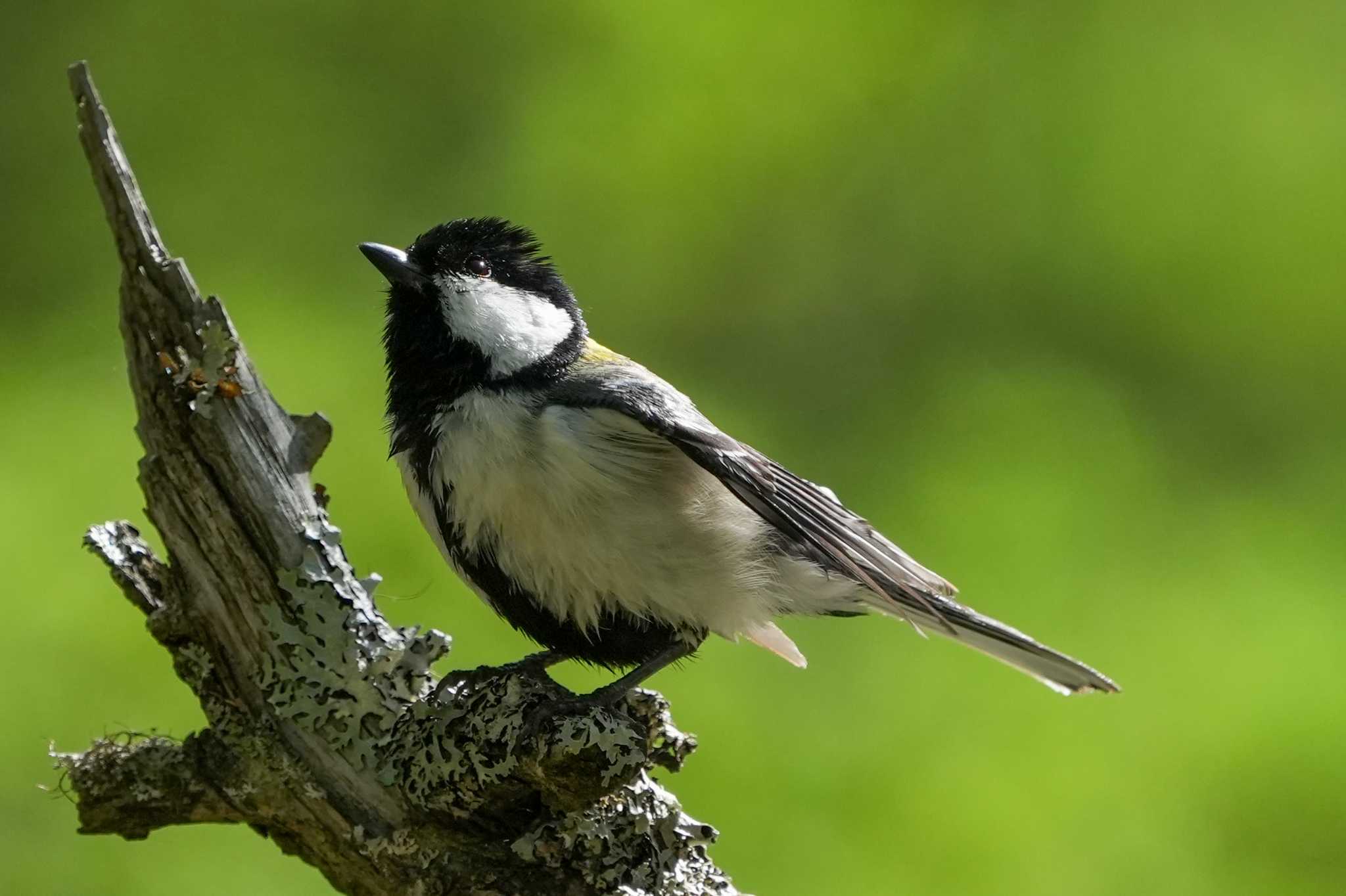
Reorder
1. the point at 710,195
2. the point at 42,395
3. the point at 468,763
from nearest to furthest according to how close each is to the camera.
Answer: the point at 468,763, the point at 42,395, the point at 710,195

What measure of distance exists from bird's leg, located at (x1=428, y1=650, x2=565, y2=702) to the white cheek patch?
0.29m

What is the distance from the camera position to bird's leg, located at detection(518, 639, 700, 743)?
3.44ft

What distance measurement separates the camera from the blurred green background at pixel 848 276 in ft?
6.71

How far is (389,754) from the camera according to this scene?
114 centimetres

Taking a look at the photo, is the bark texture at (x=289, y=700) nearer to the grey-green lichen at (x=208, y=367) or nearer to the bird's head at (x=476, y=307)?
the grey-green lichen at (x=208, y=367)

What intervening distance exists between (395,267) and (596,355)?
0.22m

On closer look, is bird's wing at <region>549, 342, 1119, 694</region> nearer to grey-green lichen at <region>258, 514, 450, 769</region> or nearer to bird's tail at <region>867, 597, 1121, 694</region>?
bird's tail at <region>867, 597, 1121, 694</region>

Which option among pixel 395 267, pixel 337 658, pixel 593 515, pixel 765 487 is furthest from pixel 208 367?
pixel 765 487

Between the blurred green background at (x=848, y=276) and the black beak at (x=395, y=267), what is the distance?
0.82 metres

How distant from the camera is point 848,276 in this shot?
7.56 ft

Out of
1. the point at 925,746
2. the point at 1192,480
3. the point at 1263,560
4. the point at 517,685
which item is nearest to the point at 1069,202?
the point at 1192,480

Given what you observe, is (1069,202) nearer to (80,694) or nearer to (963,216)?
(963,216)

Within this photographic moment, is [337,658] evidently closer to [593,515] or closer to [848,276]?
[593,515]

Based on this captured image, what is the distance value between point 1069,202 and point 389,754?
5.63 feet
